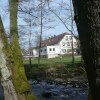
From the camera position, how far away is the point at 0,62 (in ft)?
20.2

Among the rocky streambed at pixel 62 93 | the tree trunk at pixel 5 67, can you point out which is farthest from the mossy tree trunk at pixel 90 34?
the rocky streambed at pixel 62 93

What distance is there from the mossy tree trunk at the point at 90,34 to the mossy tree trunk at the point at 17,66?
5207mm

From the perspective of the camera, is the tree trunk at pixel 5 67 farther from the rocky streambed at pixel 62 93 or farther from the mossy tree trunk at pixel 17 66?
the rocky streambed at pixel 62 93

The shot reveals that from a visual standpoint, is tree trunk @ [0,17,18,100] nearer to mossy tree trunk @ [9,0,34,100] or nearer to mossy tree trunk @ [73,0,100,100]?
mossy tree trunk @ [9,0,34,100]

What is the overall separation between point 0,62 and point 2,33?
76 cm

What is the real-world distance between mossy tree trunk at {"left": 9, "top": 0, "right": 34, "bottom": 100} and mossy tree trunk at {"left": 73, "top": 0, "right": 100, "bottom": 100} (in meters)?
5.21

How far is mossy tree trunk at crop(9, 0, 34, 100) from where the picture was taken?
7.36m

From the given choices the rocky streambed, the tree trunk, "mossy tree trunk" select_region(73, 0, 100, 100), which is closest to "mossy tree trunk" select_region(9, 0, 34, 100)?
the tree trunk

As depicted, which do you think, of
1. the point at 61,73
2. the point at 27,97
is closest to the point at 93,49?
the point at 27,97

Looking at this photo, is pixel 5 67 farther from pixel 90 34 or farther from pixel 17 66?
pixel 90 34

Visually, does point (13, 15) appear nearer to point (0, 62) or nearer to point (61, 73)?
point (0, 62)

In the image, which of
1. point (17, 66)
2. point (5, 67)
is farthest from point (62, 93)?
point (5, 67)

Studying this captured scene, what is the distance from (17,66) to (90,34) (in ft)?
21.8

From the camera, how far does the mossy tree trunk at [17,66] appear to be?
7362 millimetres
